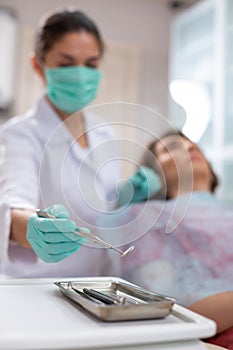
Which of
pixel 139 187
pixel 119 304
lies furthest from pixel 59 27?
pixel 119 304

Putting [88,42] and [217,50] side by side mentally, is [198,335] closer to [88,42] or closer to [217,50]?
[88,42]

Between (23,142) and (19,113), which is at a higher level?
(19,113)

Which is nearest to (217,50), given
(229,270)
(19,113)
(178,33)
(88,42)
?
(178,33)

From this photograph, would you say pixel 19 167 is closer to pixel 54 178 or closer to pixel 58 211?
pixel 54 178

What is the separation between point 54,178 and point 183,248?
0.52 metres

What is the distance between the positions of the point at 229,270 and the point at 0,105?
245 centimetres

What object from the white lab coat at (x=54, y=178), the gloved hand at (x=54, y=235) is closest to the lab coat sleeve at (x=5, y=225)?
the white lab coat at (x=54, y=178)

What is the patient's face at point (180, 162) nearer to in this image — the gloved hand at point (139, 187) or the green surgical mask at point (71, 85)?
the gloved hand at point (139, 187)

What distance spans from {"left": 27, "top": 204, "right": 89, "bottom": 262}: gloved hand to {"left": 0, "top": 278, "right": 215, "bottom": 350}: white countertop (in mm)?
176

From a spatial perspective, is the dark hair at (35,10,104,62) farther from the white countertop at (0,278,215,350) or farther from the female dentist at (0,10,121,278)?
the white countertop at (0,278,215,350)

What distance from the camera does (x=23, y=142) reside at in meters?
1.25

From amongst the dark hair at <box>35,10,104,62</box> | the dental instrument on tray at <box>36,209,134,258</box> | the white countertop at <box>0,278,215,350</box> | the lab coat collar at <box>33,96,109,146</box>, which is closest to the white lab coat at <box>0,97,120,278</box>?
the lab coat collar at <box>33,96,109,146</box>

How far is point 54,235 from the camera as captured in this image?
89 centimetres

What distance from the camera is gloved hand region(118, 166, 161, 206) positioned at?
132 cm
